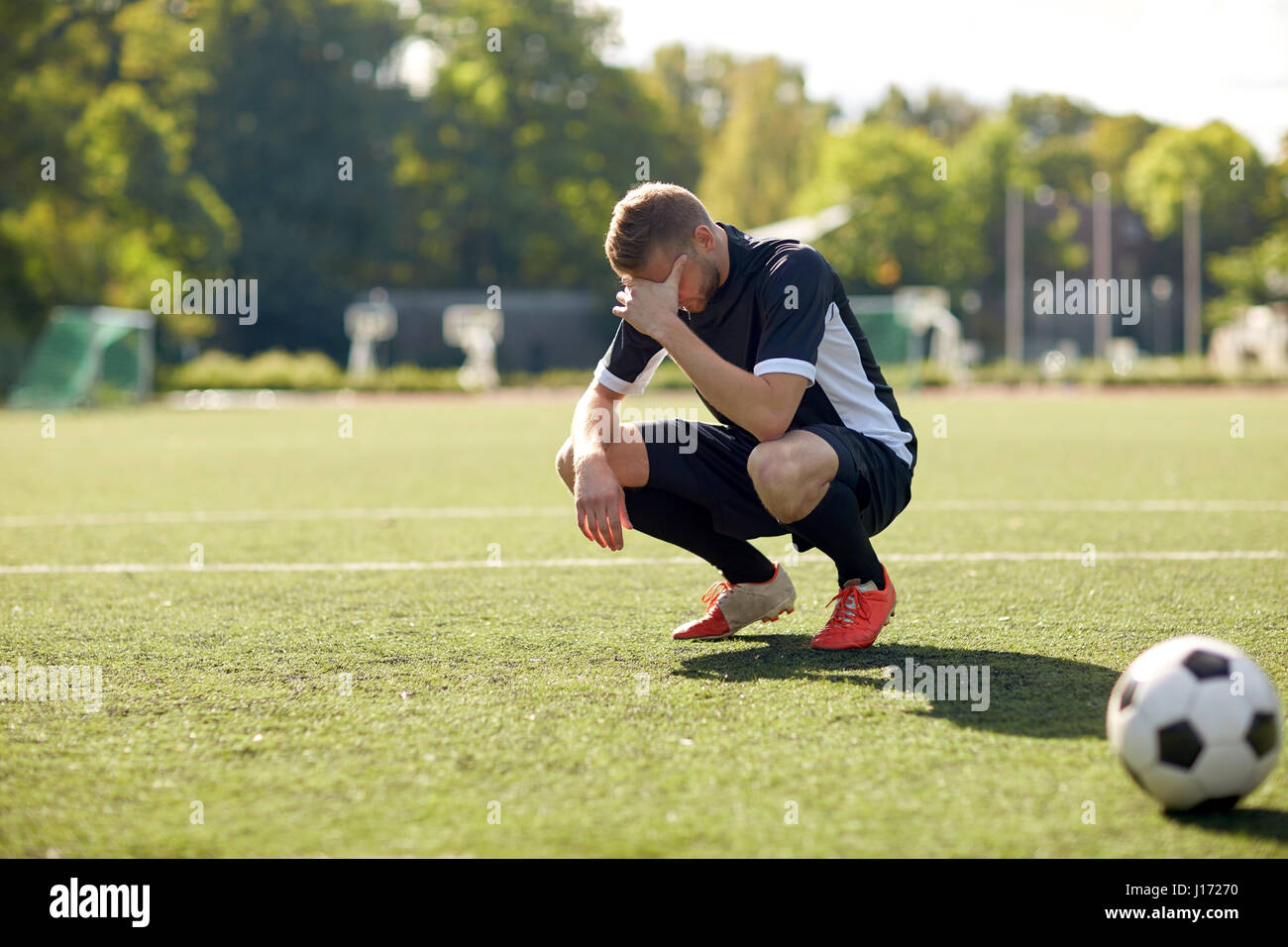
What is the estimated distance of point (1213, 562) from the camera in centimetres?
585

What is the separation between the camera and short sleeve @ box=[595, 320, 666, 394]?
4.27 m

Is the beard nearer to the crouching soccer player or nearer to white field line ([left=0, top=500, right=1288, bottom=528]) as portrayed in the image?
the crouching soccer player

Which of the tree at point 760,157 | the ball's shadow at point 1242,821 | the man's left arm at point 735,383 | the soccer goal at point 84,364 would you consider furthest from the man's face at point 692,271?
the tree at point 760,157

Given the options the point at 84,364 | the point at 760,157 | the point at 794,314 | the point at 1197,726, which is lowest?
the point at 1197,726

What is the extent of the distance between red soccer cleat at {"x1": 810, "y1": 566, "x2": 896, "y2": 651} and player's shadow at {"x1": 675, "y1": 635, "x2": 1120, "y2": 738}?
4 cm

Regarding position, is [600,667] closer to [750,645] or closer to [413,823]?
[750,645]

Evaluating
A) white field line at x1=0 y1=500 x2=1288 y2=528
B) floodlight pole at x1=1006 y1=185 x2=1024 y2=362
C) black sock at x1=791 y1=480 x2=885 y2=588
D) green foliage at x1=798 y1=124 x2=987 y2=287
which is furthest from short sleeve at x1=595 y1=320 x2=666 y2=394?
green foliage at x1=798 y1=124 x2=987 y2=287

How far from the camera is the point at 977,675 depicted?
12.2ft

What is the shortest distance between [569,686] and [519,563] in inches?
Result: 102

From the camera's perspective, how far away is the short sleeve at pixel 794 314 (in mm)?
3787

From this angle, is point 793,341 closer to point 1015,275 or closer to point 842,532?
point 842,532

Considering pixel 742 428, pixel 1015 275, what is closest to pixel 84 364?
pixel 742 428

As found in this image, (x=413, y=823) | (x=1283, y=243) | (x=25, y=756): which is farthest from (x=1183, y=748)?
(x=1283, y=243)
